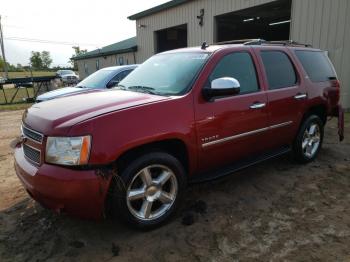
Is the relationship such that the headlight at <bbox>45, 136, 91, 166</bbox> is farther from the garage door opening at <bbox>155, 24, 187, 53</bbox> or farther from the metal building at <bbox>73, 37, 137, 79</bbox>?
the metal building at <bbox>73, 37, 137, 79</bbox>

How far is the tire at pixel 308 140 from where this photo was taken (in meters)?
5.03

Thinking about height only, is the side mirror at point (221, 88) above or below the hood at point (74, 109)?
above

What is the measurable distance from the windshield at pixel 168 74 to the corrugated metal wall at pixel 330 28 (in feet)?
24.3

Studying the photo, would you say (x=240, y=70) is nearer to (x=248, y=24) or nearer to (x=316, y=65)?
(x=316, y=65)

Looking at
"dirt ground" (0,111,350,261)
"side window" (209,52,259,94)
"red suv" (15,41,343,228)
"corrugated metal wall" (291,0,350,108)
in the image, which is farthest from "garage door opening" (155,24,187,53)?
"dirt ground" (0,111,350,261)

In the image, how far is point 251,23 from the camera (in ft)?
62.9

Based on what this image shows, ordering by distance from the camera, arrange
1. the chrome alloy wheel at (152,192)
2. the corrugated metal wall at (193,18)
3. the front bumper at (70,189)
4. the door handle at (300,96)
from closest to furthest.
A: the front bumper at (70,189) < the chrome alloy wheel at (152,192) < the door handle at (300,96) < the corrugated metal wall at (193,18)

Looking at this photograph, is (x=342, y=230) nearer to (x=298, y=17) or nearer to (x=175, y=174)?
(x=175, y=174)

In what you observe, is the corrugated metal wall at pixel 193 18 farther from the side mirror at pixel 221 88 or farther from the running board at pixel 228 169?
the side mirror at pixel 221 88

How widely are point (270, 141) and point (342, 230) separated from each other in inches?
58.9

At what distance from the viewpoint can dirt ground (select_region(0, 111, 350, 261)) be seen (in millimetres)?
2938

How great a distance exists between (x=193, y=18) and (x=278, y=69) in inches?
430

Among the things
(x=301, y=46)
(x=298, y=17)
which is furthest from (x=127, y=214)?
(x=298, y=17)

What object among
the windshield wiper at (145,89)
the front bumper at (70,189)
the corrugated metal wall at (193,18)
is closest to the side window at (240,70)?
the windshield wiper at (145,89)
